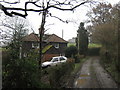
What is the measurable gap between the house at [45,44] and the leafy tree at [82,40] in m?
3.89

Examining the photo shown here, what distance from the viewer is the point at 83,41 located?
112 ft

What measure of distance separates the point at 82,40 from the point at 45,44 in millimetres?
22091

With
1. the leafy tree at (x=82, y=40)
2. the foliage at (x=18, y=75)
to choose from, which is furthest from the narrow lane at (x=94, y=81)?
the leafy tree at (x=82, y=40)

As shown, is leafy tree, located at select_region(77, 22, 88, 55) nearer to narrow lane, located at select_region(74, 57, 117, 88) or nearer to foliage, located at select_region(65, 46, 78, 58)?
foliage, located at select_region(65, 46, 78, 58)

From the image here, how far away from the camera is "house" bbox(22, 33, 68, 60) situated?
1004cm

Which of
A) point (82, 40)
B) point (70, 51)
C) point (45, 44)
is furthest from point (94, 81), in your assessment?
point (82, 40)

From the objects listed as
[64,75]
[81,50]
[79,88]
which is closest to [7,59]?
[64,75]

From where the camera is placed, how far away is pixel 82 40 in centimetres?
3412

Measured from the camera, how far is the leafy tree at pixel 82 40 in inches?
1315

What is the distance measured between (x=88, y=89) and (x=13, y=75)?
13.4ft

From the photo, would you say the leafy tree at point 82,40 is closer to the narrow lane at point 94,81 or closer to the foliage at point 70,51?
the foliage at point 70,51

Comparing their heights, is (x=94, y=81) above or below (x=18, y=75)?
below

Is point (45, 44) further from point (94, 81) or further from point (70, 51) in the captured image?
point (70, 51)

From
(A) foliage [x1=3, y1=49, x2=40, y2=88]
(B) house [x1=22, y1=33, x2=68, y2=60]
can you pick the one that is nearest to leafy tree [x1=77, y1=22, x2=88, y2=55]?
(B) house [x1=22, y1=33, x2=68, y2=60]
